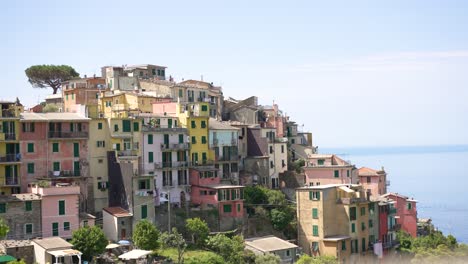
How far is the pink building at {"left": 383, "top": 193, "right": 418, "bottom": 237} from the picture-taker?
65.3 meters

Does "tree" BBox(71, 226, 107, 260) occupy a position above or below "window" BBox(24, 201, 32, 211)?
below

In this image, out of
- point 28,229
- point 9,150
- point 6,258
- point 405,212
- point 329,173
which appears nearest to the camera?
point 6,258

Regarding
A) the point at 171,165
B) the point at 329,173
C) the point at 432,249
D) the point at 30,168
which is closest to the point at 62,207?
the point at 30,168

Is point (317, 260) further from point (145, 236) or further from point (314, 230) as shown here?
point (145, 236)

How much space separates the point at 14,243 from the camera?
4041cm

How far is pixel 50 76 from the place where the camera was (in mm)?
74188

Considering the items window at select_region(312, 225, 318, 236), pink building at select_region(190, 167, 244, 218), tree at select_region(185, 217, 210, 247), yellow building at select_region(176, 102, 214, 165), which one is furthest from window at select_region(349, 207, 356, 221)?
tree at select_region(185, 217, 210, 247)

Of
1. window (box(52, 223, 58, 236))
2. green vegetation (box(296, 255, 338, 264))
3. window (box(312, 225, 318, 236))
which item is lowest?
green vegetation (box(296, 255, 338, 264))

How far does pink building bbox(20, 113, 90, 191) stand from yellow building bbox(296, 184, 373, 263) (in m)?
16.9

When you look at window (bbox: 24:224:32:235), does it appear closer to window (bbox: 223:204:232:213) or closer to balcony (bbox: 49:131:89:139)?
balcony (bbox: 49:131:89:139)

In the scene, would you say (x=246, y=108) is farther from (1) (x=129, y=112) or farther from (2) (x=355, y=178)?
(1) (x=129, y=112)

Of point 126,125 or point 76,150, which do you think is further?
point 126,125

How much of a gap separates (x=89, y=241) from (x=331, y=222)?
19.8 meters

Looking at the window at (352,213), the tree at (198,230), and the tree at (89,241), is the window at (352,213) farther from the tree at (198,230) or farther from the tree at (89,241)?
the tree at (89,241)
